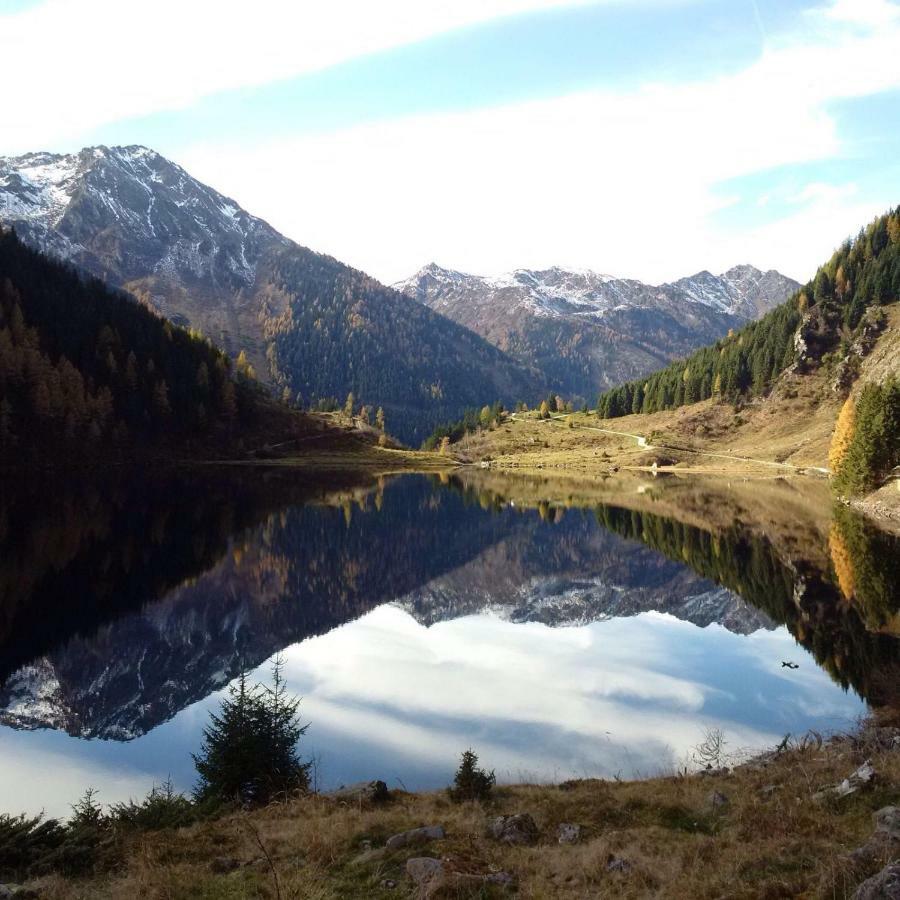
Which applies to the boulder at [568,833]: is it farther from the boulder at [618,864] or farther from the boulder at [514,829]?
the boulder at [618,864]

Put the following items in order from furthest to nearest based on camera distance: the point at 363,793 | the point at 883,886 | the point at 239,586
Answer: the point at 239,586 → the point at 363,793 → the point at 883,886

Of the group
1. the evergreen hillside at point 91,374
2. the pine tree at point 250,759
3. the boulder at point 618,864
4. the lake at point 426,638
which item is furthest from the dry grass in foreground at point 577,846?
the evergreen hillside at point 91,374

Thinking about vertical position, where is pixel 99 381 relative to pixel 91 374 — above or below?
below

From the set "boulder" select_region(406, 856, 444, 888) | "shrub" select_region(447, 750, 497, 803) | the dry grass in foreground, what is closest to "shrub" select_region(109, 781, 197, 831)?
the dry grass in foreground

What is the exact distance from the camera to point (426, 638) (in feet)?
132

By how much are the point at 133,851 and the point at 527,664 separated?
898 inches

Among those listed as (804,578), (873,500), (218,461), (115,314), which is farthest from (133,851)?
(115,314)

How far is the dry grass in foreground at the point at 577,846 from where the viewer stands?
35.5 ft

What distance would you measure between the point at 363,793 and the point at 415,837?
4528 mm

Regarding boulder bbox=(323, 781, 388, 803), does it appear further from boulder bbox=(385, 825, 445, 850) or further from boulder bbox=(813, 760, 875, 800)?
boulder bbox=(813, 760, 875, 800)

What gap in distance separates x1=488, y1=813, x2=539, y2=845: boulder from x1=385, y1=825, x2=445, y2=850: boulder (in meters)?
1.18

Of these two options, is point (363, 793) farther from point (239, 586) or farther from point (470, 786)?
point (239, 586)

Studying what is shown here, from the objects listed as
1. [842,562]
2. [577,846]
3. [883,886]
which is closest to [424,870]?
[577,846]

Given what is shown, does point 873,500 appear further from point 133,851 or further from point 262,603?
point 133,851
